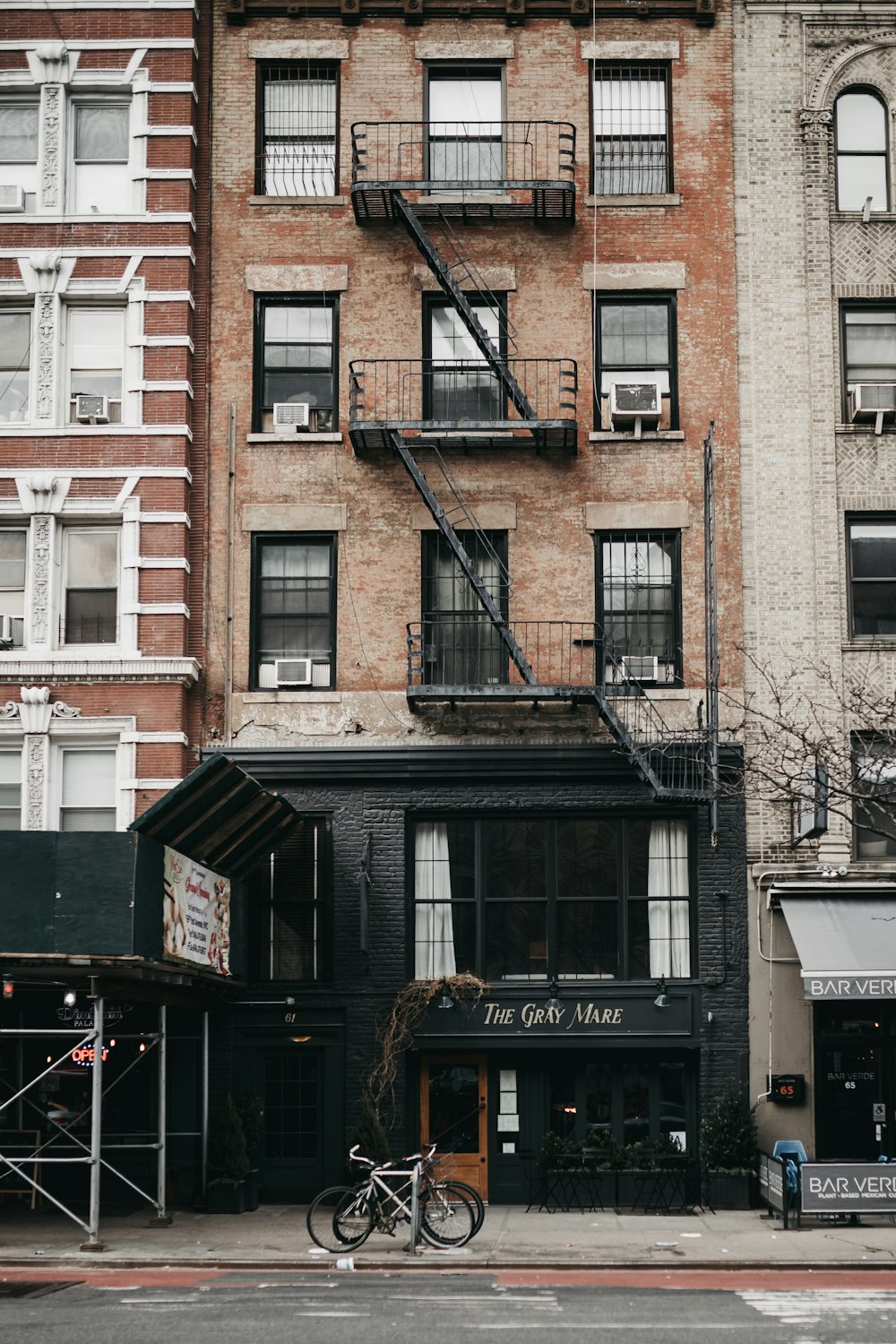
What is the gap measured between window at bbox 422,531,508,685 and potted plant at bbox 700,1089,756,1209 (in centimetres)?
694

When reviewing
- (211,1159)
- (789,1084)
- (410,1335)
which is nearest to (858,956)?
(789,1084)

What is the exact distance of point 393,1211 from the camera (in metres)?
19.3

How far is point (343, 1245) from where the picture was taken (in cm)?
1911

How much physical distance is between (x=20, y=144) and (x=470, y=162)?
6.96 metres

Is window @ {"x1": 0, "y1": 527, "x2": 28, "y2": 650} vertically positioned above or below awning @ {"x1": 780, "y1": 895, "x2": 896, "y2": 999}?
above

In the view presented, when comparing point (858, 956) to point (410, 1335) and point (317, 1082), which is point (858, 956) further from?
point (410, 1335)

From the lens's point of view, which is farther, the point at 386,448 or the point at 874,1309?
the point at 386,448

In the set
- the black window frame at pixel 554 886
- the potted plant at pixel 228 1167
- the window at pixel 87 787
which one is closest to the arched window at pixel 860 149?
the black window frame at pixel 554 886

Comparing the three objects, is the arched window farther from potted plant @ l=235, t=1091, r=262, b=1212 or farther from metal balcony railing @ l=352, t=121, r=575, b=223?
potted plant @ l=235, t=1091, r=262, b=1212

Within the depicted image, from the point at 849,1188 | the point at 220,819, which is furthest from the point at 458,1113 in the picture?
the point at 220,819

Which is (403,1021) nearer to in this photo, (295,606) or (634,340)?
(295,606)

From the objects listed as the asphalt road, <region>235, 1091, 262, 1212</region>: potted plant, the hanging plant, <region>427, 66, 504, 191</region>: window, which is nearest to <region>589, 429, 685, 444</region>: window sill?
<region>427, 66, 504, 191</region>: window

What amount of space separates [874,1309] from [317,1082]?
10473 millimetres

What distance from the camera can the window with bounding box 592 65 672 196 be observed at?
26266mm
